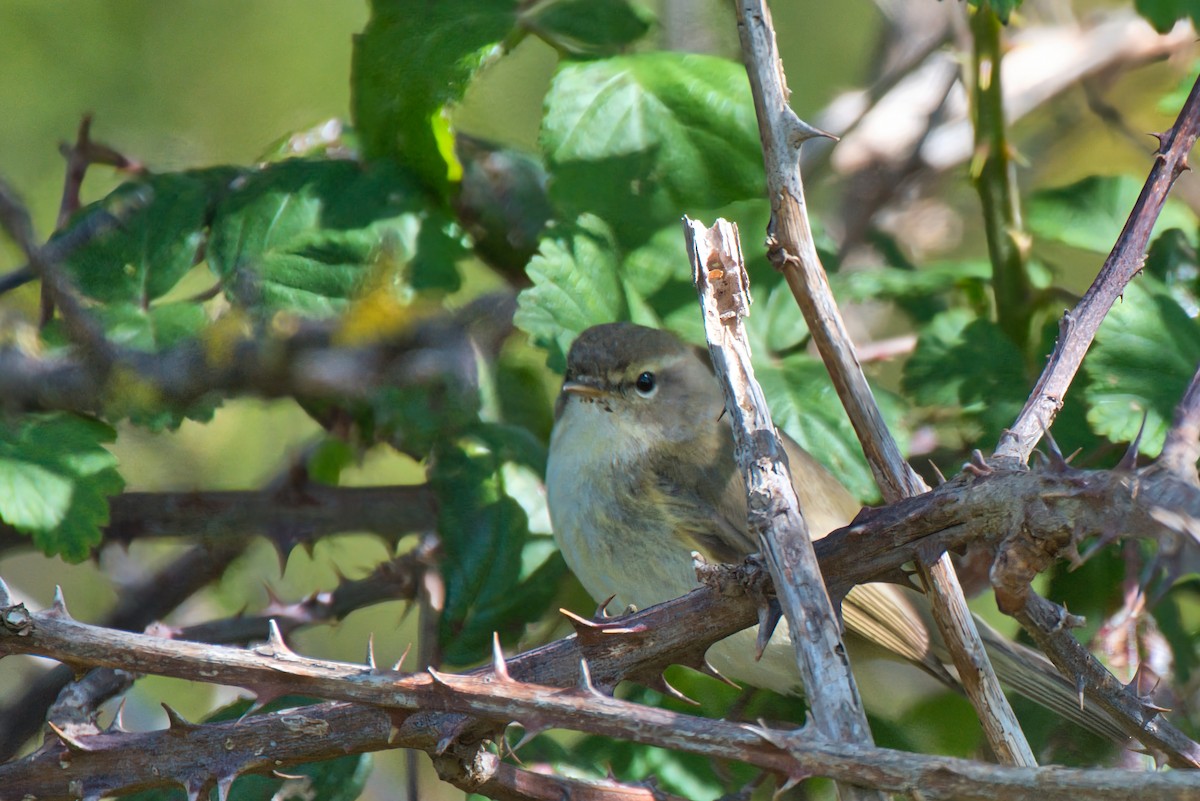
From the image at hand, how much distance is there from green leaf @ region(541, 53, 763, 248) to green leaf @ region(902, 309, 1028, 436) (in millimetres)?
580

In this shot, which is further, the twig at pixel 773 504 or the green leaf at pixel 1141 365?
the green leaf at pixel 1141 365

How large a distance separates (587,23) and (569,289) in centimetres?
73

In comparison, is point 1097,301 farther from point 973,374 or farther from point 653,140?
point 653,140

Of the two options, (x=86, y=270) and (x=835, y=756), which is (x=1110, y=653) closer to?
(x=835, y=756)

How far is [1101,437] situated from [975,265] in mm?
797

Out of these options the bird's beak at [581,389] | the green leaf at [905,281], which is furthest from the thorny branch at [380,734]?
the green leaf at [905,281]

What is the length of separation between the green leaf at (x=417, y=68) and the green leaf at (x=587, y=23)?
0.23 ft

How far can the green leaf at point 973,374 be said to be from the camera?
254 centimetres

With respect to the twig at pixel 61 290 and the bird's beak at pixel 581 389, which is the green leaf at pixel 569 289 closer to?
the bird's beak at pixel 581 389

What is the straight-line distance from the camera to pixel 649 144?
2656 millimetres

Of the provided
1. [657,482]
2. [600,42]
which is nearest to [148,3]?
[600,42]

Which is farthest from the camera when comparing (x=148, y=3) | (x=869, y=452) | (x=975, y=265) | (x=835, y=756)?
(x=148, y=3)

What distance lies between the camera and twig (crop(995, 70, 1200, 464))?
1580mm

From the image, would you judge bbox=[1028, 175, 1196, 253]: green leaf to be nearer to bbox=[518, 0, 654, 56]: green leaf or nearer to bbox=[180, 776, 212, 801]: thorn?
bbox=[518, 0, 654, 56]: green leaf
